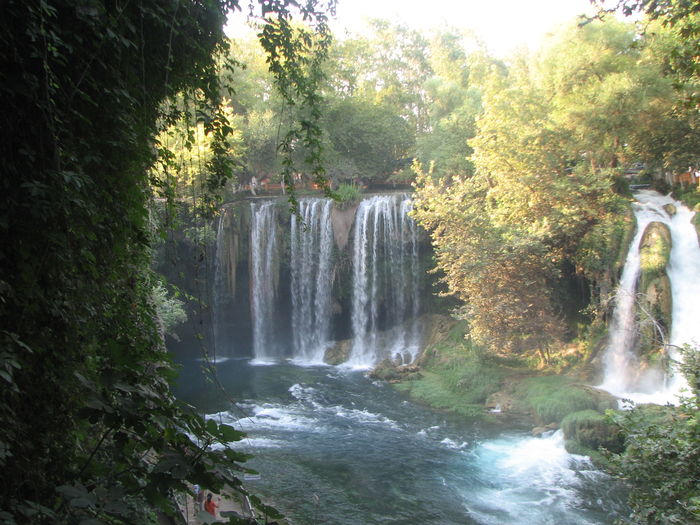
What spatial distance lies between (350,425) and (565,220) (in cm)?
788

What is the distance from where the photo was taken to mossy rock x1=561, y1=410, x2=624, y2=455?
10836mm

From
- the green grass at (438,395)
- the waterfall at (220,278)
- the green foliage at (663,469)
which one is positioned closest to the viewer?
the green foliage at (663,469)

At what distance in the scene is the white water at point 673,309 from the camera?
1248 cm

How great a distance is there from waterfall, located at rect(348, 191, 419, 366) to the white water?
807 centimetres

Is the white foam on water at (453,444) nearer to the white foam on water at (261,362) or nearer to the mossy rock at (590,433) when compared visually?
the mossy rock at (590,433)

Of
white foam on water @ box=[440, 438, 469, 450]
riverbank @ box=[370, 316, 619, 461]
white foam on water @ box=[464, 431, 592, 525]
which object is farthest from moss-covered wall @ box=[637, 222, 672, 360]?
white foam on water @ box=[440, 438, 469, 450]

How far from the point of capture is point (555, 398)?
1302 centimetres

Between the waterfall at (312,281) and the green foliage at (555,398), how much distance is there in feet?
30.4

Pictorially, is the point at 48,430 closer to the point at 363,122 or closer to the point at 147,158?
the point at 147,158

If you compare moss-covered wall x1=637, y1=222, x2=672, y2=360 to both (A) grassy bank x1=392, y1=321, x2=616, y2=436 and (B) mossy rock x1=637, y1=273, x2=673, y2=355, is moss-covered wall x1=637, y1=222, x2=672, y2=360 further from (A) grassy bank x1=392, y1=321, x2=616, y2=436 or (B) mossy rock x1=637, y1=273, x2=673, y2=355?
(A) grassy bank x1=392, y1=321, x2=616, y2=436

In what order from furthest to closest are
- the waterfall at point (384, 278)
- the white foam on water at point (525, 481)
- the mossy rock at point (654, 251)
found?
1. the waterfall at point (384, 278)
2. the mossy rock at point (654, 251)
3. the white foam on water at point (525, 481)

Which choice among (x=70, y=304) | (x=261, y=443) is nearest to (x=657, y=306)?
(x=261, y=443)

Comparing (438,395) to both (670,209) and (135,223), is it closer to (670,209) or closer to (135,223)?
(670,209)

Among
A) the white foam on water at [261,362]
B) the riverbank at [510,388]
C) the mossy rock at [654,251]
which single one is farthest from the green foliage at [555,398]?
the white foam on water at [261,362]
